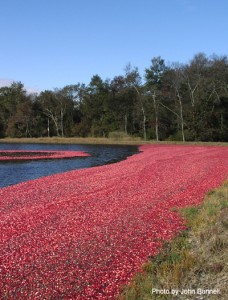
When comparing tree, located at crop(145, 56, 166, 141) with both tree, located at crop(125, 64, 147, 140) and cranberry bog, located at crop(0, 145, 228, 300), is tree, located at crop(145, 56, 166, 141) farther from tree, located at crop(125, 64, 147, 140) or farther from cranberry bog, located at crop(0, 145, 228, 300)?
cranberry bog, located at crop(0, 145, 228, 300)

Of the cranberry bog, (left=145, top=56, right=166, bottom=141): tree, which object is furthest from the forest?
the cranberry bog

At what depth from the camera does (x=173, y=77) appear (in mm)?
87750

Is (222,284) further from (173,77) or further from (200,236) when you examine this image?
(173,77)

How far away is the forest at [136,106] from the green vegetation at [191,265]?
68561mm

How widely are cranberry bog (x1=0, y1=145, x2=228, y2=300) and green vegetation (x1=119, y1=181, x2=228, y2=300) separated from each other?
1.04 feet


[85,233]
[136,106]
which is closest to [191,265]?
[85,233]

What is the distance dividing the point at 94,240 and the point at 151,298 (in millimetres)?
3513

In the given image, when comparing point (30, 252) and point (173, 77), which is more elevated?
point (173, 77)

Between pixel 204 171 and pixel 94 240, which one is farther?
pixel 204 171

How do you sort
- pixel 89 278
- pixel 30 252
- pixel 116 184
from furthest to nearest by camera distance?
pixel 116 184 → pixel 30 252 → pixel 89 278

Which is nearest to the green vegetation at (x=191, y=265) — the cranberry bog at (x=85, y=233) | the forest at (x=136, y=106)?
the cranberry bog at (x=85, y=233)

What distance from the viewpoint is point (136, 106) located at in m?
95.6

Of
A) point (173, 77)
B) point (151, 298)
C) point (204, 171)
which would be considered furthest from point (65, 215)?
point (173, 77)

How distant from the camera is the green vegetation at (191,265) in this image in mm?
7676
